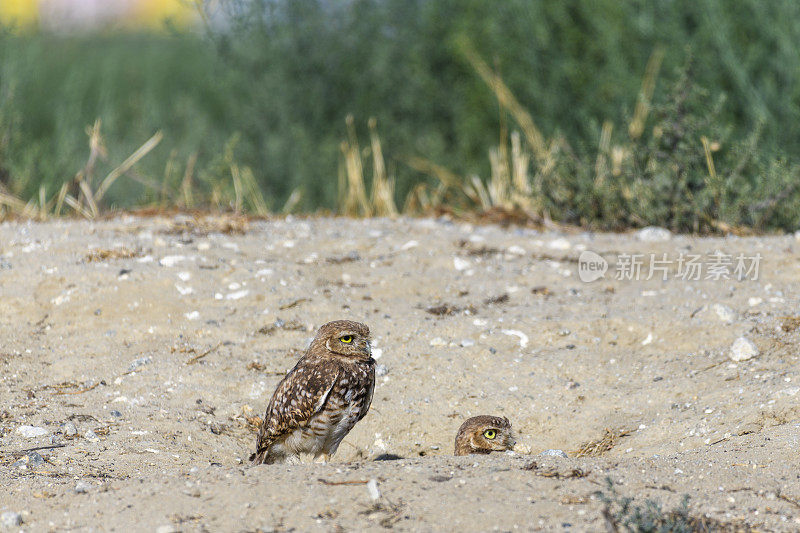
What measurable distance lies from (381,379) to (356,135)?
803 centimetres

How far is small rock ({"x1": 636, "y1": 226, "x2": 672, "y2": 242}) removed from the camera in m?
6.61

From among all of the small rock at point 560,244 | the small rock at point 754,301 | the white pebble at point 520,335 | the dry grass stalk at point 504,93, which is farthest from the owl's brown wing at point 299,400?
the dry grass stalk at point 504,93

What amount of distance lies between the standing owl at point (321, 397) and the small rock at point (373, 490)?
2.85ft

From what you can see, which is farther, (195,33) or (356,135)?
(356,135)

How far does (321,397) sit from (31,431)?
1.34m

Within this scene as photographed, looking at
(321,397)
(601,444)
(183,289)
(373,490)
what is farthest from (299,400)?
(183,289)

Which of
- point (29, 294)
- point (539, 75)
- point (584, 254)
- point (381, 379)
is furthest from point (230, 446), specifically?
point (539, 75)

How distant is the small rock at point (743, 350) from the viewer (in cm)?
476

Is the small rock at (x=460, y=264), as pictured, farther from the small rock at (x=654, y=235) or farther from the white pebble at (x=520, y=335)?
the small rock at (x=654, y=235)

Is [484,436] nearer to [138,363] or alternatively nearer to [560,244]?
[138,363]

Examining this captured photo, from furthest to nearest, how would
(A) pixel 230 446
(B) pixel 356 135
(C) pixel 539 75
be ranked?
(B) pixel 356 135 → (C) pixel 539 75 → (A) pixel 230 446

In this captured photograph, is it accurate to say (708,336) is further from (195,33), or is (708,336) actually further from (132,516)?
(195,33)

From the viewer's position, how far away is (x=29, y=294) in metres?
5.44

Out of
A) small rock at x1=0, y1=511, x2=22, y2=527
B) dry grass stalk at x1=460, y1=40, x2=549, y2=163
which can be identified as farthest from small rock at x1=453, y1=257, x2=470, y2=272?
small rock at x1=0, y1=511, x2=22, y2=527
